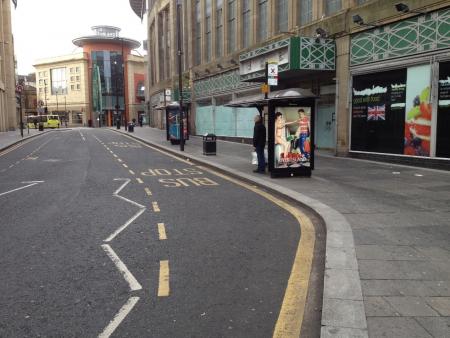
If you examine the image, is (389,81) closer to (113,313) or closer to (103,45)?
(113,313)

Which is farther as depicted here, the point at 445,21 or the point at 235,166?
the point at 235,166

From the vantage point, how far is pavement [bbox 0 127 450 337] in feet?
11.9

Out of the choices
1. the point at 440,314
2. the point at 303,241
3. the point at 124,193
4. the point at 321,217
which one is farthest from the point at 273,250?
the point at 124,193

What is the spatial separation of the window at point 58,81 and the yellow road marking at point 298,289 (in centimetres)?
10930

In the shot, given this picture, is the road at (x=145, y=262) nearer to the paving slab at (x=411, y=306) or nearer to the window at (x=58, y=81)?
the paving slab at (x=411, y=306)

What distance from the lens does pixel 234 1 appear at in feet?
96.9

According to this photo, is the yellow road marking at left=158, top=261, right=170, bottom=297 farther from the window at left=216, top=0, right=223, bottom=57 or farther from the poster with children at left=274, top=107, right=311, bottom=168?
the window at left=216, top=0, right=223, bottom=57

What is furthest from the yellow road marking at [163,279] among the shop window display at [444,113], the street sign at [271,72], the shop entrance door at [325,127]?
the shop entrance door at [325,127]

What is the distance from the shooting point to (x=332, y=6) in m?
19.3

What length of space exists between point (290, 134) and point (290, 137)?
82 millimetres

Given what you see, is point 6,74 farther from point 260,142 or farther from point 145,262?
point 145,262

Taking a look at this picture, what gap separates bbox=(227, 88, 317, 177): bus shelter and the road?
240cm

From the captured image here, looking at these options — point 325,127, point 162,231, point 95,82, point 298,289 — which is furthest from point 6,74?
point 298,289

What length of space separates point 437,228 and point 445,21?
9.30m
